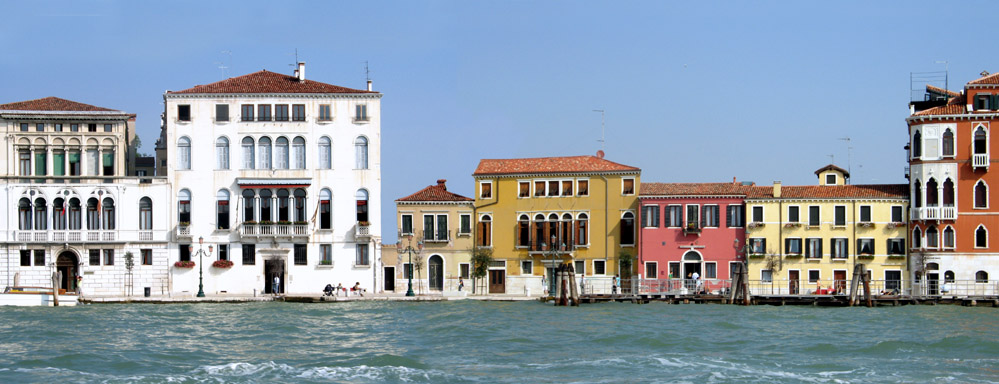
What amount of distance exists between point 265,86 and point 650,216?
15.6 m

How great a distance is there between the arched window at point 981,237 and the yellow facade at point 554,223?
41.2ft

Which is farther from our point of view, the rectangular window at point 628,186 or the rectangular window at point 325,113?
the rectangular window at point 628,186

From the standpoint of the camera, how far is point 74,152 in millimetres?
52688

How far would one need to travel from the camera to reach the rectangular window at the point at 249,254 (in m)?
53.3

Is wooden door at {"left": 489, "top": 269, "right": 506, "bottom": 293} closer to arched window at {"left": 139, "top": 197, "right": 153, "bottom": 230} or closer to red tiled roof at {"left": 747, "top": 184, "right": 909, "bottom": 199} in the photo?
red tiled roof at {"left": 747, "top": 184, "right": 909, "bottom": 199}

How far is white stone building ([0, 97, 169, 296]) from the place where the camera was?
171 feet

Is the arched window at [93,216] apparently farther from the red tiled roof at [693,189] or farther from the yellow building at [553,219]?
the red tiled roof at [693,189]

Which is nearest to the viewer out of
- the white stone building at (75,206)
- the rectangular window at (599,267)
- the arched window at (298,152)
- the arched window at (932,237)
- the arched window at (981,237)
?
the arched window at (981,237)

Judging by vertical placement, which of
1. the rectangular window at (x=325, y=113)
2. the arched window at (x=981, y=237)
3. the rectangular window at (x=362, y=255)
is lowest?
the rectangular window at (x=362, y=255)

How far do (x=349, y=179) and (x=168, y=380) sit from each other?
26.5 meters

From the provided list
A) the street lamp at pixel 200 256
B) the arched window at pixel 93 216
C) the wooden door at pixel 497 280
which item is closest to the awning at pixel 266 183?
the street lamp at pixel 200 256

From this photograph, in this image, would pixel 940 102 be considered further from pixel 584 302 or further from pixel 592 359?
pixel 592 359

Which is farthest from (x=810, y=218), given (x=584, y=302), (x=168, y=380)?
(x=168, y=380)

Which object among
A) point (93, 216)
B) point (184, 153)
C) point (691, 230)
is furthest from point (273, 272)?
point (691, 230)
